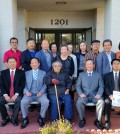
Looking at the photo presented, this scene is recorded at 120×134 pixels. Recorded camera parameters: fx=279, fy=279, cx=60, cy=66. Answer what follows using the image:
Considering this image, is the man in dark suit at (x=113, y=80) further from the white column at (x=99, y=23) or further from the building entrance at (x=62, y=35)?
the building entrance at (x=62, y=35)

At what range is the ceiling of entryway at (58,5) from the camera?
8.93 meters

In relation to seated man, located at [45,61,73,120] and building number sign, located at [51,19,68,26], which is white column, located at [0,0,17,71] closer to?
seated man, located at [45,61,73,120]

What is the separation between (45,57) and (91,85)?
1.23m

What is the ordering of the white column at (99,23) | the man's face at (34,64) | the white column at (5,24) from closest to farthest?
the man's face at (34,64), the white column at (5,24), the white column at (99,23)

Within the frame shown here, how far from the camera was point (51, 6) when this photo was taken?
989 cm

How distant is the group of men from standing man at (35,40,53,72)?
0.08 ft

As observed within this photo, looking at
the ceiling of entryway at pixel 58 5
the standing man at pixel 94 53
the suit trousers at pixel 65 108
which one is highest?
the ceiling of entryway at pixel 58 5

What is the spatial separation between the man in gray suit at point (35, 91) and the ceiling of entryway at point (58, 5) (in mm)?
3466

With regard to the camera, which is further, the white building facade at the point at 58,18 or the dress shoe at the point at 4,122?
the white building facade at the point at 58,18

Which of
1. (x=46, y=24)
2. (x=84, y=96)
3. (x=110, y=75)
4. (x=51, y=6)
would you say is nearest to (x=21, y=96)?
(x=84, y=96)

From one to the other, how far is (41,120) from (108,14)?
355 cm

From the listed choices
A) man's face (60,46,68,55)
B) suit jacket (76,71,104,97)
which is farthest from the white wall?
suit jacket (76,71,104,97)

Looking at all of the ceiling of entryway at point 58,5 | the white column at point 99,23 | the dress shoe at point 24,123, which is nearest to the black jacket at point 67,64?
the dress shoe at point 24,123

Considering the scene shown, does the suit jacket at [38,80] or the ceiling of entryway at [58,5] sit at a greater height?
the ceiling of entryway at [58,5]
